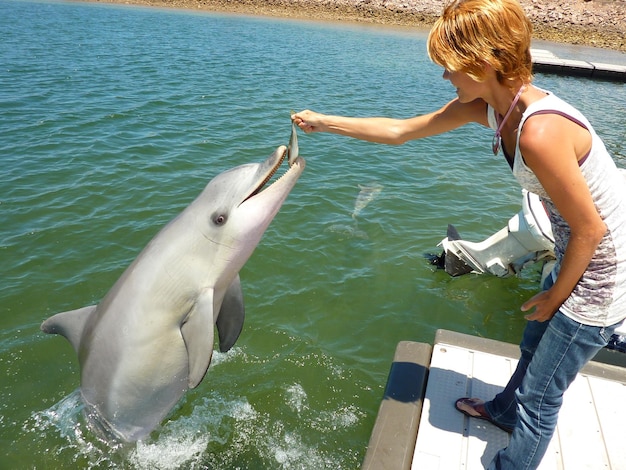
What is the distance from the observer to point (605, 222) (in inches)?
101

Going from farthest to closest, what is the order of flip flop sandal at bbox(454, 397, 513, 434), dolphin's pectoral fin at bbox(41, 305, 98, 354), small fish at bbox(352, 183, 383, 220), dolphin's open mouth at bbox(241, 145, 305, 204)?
small fish at bbox(352, 183, 383, 220) < dolphin's pectoral fin at bbox(41, 305, 98, 354) < flip flop sandal at bbox(454, 397, 513, 434) < dolphin's open mouth at bbox(241, 145, 305, 204)

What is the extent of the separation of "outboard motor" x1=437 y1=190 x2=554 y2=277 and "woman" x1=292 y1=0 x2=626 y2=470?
428 centimetres

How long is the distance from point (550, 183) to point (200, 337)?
256 centimetres

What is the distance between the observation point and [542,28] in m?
49.8

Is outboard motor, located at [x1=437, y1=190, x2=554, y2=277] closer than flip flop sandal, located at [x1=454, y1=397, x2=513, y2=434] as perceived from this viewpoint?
No

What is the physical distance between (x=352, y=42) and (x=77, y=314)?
36695 mm

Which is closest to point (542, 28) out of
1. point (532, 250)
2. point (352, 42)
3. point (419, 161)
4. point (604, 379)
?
point (352, 42)

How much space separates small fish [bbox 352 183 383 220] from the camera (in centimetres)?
1009

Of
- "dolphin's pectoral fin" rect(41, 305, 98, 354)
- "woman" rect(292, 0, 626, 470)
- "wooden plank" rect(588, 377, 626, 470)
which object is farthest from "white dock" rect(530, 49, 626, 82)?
"dolphin's pectoral fin" rect(41, 305, 98, 354)

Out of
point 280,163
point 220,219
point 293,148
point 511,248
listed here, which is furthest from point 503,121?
point 511,248

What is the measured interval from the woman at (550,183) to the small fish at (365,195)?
686 cm

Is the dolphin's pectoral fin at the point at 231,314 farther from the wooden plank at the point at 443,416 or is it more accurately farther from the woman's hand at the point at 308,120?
the wooden plank at the point at 443,416

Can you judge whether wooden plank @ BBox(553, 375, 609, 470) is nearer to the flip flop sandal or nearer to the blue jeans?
the flip flop sandal

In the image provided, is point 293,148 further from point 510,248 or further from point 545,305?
point 510,248
